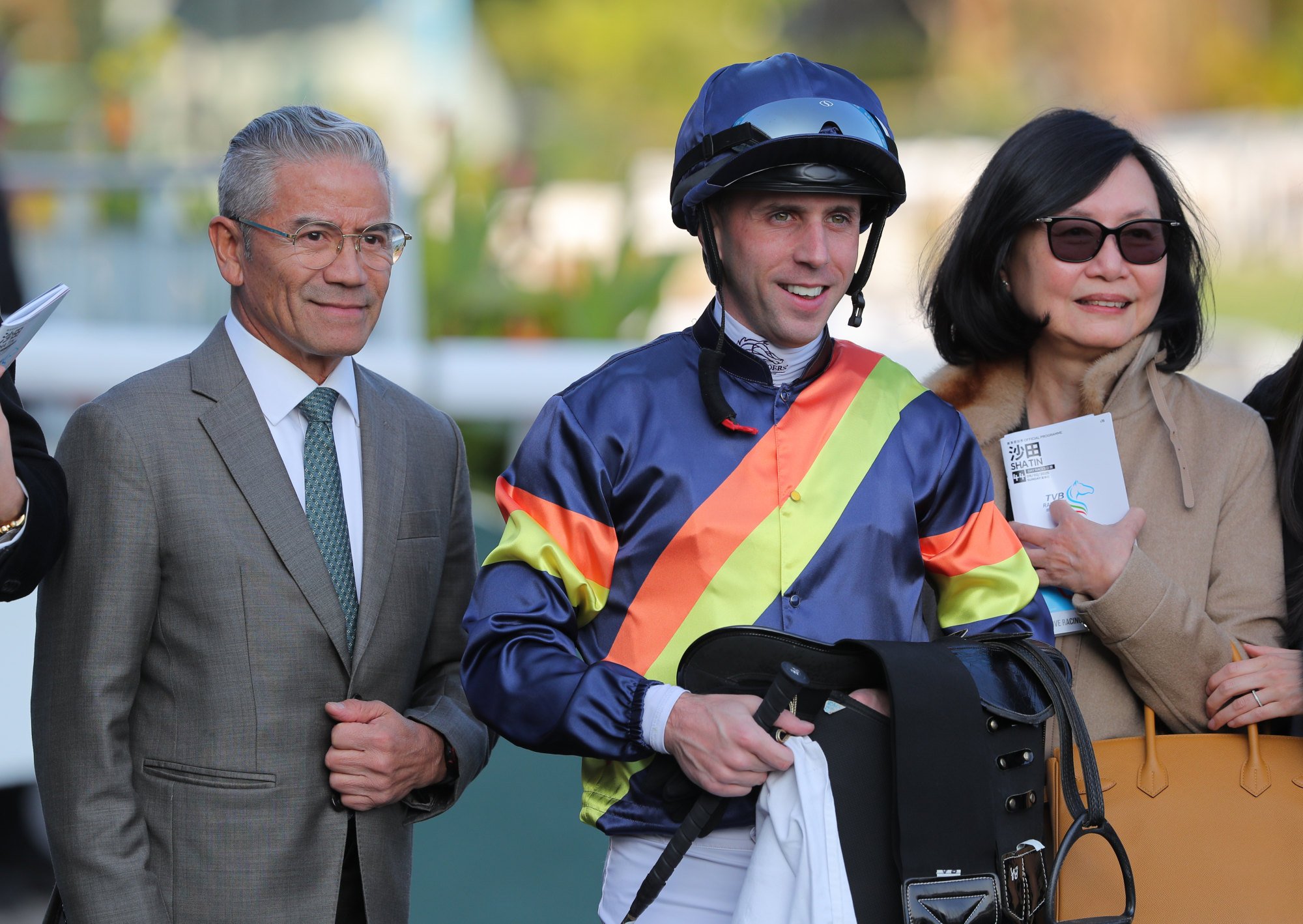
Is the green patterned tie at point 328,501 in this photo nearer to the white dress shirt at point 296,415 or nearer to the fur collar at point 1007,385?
the white dress shirt at point 296,415

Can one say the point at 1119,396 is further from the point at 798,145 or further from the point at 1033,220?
the point at 798,145

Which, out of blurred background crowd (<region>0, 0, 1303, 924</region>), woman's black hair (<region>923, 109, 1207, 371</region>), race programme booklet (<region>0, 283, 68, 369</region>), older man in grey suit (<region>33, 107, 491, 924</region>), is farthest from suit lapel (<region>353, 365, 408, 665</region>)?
blurred background crowd (<region>0, 0, 1303, 924</region>)

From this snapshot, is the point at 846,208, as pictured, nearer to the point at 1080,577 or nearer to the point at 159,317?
the point at 1080,577

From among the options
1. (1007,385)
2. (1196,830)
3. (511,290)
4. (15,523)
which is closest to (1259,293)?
(511,290)

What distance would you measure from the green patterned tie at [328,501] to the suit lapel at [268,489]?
30mm

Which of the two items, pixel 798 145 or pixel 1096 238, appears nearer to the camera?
pixel 798 145

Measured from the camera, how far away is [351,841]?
2.33m

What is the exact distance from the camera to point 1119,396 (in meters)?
2.58

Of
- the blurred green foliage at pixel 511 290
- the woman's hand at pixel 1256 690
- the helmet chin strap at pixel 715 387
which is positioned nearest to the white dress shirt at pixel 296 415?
the helmet chin strap at pixel 715 387

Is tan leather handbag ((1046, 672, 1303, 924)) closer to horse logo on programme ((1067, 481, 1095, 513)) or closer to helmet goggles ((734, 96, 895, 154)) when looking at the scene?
horse logo on programme ((1067, 481, 1095, 513))

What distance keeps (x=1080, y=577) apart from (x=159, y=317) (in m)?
3.73

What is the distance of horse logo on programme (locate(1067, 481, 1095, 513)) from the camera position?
247 centimetres

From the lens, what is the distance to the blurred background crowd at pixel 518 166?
14.4ft

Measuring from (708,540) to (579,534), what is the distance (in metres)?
0.19
